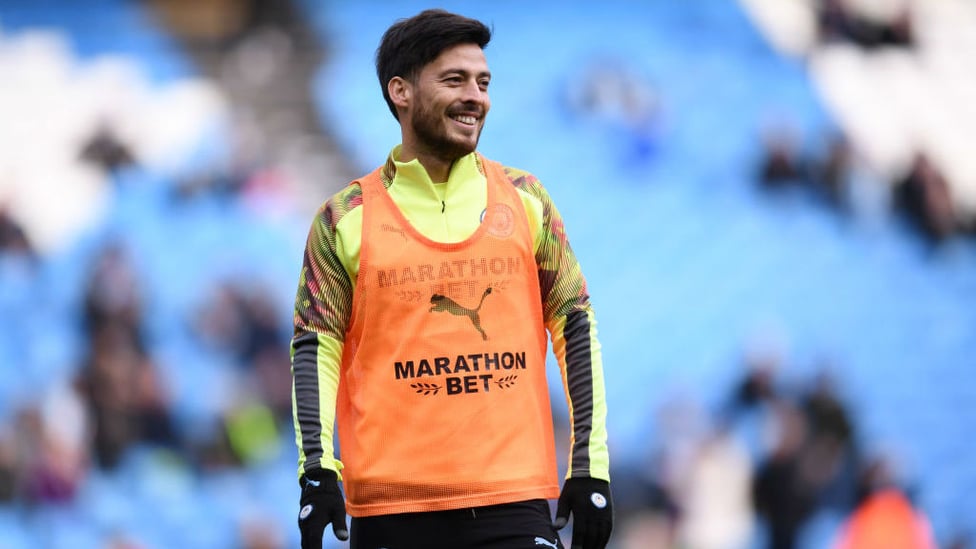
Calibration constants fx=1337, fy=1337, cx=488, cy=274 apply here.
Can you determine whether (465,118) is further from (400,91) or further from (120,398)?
(120,398)

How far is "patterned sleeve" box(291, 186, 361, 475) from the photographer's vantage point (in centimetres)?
300

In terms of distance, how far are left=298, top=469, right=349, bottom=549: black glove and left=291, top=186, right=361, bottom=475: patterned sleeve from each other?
48 mm

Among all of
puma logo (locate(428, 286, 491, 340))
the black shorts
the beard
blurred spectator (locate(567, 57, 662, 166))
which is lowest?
the black shorts

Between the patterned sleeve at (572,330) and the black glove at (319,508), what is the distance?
52 cm

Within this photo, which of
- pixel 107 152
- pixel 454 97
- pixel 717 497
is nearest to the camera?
pixel 454 97

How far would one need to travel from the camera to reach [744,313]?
795 centimetres

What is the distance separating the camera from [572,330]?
10.1 feet

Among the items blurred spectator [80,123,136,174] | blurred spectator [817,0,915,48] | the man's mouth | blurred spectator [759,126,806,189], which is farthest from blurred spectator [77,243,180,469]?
the man's mouth

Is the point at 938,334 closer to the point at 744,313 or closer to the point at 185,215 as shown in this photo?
the point at 744,313

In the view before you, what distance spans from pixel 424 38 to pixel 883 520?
220 inches

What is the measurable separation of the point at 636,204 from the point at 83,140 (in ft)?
11.1

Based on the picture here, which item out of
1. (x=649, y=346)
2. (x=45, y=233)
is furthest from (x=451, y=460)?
(x=45, y=233)

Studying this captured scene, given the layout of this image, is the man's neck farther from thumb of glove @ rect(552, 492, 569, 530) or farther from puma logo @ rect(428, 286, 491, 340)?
thumb of glove @ rect(552, 492, 569, 530)

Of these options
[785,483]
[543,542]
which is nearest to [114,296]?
[785,483]
